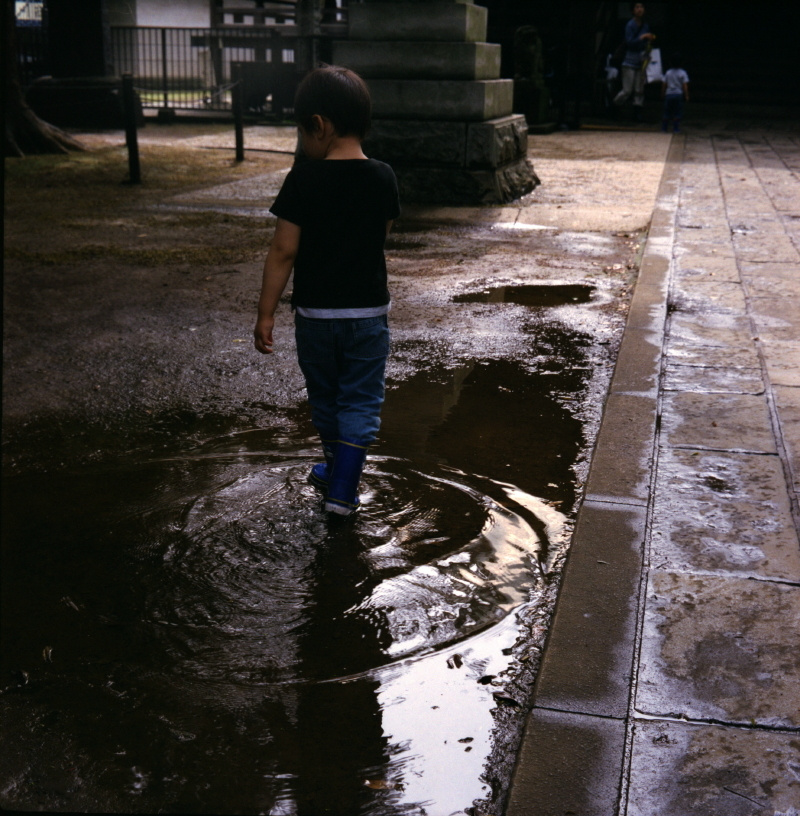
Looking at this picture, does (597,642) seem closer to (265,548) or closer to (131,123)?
(265,548)

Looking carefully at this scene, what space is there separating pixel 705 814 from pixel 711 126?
19519 millimetres

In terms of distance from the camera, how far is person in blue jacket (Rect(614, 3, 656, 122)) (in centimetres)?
1816

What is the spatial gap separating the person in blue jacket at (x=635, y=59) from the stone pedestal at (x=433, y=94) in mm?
9823

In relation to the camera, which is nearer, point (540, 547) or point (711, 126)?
point (540, 547)

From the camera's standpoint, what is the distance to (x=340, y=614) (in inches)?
101

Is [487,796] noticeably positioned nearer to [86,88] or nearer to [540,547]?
[540,547]

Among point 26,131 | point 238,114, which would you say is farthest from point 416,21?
point 26,131

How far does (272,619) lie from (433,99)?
7.69 meters

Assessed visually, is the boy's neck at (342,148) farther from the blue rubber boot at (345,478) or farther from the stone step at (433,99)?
the stone step at (433,99)

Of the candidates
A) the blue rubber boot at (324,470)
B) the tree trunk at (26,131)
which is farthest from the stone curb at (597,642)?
the tree trunk at (26,131)

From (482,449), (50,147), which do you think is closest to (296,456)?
(482,449)

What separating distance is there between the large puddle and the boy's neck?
1.13 metres

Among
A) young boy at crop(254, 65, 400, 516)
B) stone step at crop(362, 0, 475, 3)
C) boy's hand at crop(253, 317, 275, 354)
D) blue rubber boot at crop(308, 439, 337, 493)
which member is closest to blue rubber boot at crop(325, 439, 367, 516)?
young boy at crop(254, 65, 400, 516)

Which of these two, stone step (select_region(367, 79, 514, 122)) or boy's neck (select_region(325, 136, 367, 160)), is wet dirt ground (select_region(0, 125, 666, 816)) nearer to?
→ boy's neck (select_region(325, 136, 367, 160))
